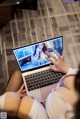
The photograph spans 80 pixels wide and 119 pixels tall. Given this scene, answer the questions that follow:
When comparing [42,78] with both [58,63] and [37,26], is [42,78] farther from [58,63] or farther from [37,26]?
[37,26]

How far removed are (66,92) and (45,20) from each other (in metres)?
1.13

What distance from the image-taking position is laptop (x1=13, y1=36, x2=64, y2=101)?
1.17 m

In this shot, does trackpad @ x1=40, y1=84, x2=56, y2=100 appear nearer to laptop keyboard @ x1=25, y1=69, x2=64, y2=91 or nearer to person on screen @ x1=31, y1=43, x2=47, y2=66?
laptop keyboard @ x1=25, y1=69, x2=64, y2=91

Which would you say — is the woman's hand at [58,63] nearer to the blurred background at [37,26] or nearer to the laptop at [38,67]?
the laptop at [38,67]

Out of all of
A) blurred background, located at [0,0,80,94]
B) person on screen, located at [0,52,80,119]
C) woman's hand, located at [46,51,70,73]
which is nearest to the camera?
person on screen, located at [0,52,80,119]

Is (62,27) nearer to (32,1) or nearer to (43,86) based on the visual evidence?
(32,1)

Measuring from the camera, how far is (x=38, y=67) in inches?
48.4

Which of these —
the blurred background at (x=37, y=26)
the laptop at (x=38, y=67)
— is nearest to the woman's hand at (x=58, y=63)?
the laptop at (x=38, y=67)

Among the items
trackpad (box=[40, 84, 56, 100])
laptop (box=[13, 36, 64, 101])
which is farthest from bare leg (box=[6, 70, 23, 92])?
trackpad (box=[40, 84, 56, 100])

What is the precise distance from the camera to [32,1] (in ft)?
6.27

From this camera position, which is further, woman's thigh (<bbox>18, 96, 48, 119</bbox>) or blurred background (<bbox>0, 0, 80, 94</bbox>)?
blurred background (<bbox>0, 0, 80, 94</bbox>)

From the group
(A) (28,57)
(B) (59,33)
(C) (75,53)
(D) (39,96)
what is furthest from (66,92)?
(B) (59,33)

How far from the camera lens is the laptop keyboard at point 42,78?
1.19 metres

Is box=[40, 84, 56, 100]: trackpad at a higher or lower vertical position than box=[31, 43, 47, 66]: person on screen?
lower
